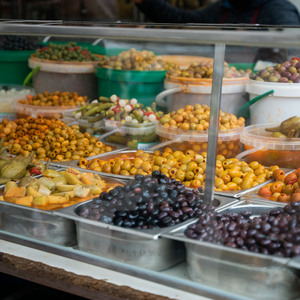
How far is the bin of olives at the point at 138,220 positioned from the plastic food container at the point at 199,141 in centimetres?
63

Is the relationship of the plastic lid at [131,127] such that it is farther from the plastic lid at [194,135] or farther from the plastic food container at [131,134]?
the plastic lid at [194,135]

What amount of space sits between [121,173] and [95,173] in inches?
4.7

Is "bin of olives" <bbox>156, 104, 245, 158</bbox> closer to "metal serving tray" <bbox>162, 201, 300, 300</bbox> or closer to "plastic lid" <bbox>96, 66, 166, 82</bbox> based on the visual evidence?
"plastic lid" <bbox>96, 66, 166, 82</bbox>

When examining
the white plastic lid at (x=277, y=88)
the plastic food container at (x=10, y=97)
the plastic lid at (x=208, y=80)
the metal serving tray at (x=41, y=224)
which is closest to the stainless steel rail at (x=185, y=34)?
the metal serving tray at (x=41, y=224)

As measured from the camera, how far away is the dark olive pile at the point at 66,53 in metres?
3.54

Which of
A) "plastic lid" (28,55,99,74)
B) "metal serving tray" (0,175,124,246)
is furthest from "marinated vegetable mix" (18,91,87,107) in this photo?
"metal serving tray" (0,175,124,246)

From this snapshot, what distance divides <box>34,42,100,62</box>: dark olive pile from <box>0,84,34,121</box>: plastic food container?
0.87ft

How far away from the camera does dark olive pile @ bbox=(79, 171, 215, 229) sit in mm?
1701

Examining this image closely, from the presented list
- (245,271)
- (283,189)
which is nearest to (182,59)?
(283,189)

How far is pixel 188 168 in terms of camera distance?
225cm

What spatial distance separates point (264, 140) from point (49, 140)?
3.75 feet

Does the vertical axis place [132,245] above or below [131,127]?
below

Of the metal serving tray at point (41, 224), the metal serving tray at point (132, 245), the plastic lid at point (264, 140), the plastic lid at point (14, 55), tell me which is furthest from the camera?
the plastic lid at point (14, 55)

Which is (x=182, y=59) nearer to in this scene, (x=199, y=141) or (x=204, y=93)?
(x=204, y=93)
